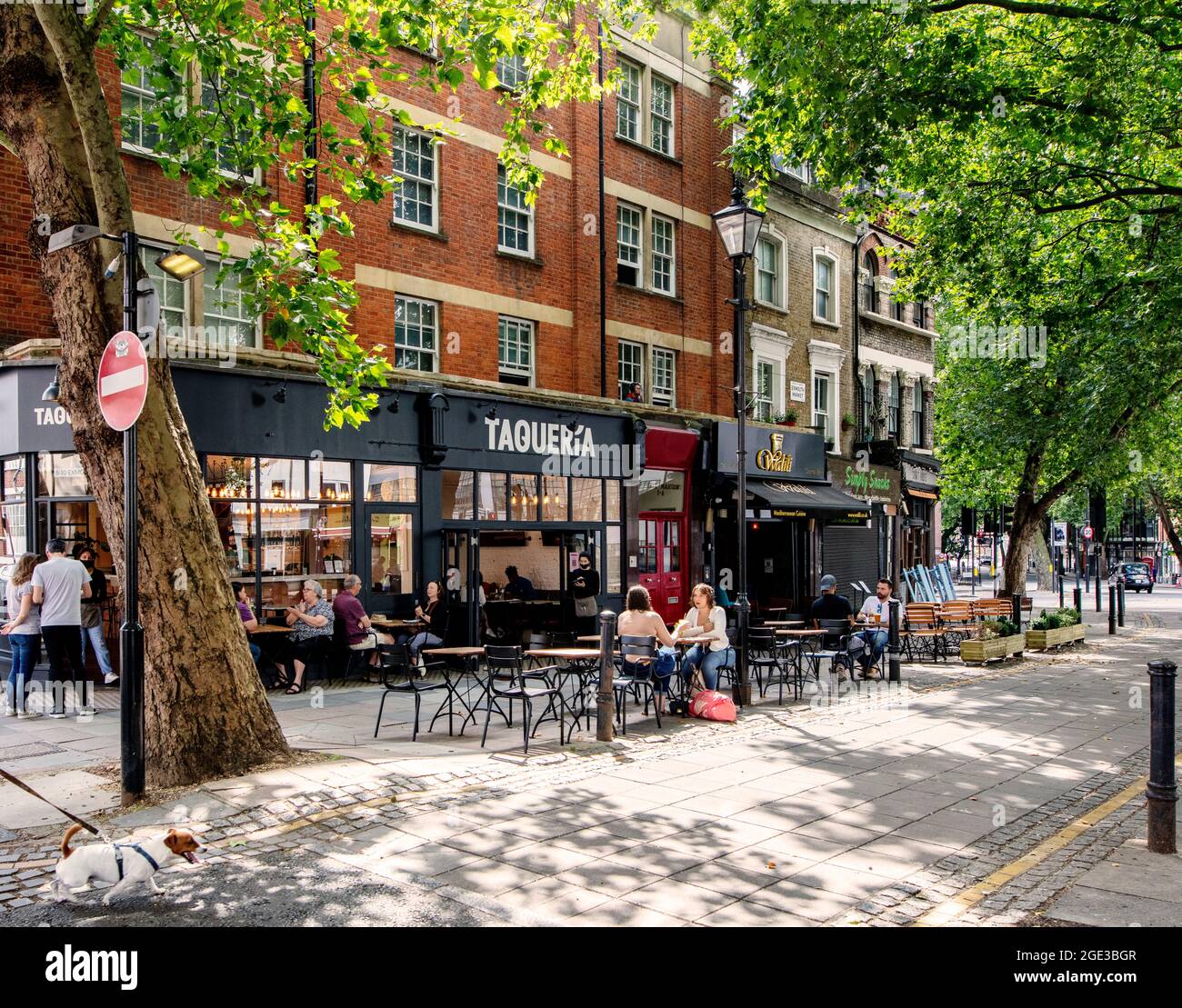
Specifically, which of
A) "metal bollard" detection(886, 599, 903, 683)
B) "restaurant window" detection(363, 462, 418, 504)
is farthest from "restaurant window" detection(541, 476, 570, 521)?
"metal bollard" detection(886, 599, 903, 683)

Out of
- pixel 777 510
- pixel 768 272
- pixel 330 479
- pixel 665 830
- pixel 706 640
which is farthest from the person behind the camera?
pixel 768 272

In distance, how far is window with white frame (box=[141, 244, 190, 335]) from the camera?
42.1 ft

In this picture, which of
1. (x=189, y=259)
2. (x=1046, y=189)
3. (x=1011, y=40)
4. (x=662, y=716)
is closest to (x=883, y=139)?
(x=1046, y=189)

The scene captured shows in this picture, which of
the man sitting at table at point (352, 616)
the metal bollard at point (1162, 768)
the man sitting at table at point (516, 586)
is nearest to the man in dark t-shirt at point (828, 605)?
the man sitting at table at point (516, 586)

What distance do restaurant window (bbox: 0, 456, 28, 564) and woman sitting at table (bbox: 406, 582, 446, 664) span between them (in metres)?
5.13

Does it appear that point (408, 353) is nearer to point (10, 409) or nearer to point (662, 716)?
point (10, 409)

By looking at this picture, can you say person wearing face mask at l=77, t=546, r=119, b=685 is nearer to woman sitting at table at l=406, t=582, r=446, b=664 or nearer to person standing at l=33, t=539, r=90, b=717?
person standing at l=33, t=539, r=90, b=717

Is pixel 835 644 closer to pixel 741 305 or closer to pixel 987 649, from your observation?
pixel 987 649

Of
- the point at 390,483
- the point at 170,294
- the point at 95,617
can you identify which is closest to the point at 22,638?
the point at 95,617

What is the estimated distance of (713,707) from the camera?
1089cm

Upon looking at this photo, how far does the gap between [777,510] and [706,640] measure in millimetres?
9824

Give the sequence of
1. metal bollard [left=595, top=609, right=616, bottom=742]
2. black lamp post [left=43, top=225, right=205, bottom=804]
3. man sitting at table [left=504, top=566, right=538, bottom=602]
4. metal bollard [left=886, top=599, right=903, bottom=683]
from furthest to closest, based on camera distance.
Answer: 1. man sitting at table [left=504, top=566, right=538, bottom=602]
2. metal bollard [left=886, top=599, right=903, bottom=683]
3. metal bollard [left=595, top=609, right=616, bottom=742]
4. black lamp post [left=43, top=225, right=205, bottom=804]

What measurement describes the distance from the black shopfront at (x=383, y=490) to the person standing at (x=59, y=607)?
1.54 metres

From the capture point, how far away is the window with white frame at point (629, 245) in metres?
19.6
